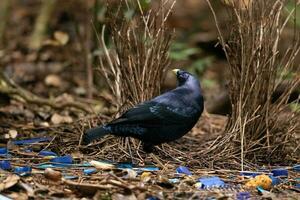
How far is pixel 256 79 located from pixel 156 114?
27.0 inches

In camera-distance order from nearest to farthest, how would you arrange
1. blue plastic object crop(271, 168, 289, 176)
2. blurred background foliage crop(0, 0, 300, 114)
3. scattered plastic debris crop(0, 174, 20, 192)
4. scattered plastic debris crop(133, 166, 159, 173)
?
1. scattered plastic debris crop(0, 174, 20, 192)
2. scattered plastic debris crop(133, 166, 159, 173)
3. blue plastic object crop(271, 168, 289, 176)
4. blurred background foliage crop(0, 0, 300, 114)

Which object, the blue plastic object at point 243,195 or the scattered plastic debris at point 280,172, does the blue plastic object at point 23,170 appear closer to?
the blue plastic object at point 243,195

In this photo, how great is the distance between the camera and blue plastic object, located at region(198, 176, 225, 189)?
3482 millimetres

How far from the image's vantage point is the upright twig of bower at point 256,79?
4199 mm

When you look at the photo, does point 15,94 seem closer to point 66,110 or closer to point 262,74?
point 66,110

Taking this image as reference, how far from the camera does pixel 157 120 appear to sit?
4039 millimetres

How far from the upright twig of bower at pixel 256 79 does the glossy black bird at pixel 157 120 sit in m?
0.29

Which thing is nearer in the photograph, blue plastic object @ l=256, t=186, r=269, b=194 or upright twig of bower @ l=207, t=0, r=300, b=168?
blue plastic object @ l=256, t=186, r=269, b=194

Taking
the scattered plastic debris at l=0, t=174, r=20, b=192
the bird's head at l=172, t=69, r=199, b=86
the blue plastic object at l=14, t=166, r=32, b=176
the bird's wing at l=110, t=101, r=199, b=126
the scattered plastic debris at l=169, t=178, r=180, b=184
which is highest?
the bird's head at l=172, t=69, r=199, b=86

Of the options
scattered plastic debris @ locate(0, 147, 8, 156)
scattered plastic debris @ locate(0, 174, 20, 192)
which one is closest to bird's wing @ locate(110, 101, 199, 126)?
scattered plastic debris @ locate(0, 147, 8, 156)

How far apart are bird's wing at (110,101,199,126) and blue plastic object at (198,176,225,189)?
0.56m

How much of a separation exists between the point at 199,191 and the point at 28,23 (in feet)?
19.3

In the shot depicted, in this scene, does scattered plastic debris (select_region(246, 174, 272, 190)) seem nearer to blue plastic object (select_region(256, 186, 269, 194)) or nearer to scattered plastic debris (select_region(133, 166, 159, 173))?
blue plastic object (select_region(256, 186, 269, 194))

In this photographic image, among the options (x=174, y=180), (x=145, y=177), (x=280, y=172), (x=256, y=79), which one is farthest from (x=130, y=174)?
(x=256, y=79)
